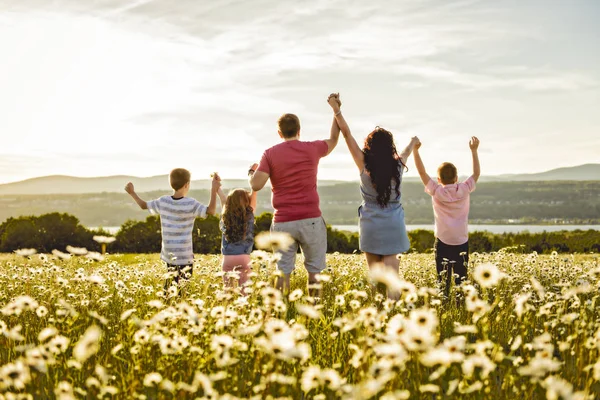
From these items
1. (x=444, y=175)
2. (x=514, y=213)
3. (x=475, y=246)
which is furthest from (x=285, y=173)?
(x=514, y=213)

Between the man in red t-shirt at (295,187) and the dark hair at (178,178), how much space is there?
4.18 ft

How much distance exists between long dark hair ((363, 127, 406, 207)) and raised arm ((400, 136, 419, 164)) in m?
0.11

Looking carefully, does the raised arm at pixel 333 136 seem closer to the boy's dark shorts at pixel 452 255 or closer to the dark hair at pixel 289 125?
the dark hair at pixel 289 125

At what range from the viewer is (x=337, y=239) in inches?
944

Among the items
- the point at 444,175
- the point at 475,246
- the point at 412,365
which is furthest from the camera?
the point at 475,246

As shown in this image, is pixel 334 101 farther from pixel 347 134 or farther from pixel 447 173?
pixel 447 173

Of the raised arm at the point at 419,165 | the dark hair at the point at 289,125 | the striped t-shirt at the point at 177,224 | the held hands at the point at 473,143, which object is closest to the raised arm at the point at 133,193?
the striped t-shirt at the point at 177,224

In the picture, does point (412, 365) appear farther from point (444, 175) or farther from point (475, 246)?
point (475, 246)

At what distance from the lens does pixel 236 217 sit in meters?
7.11

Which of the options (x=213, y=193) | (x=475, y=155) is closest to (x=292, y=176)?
(x=213, y=193)

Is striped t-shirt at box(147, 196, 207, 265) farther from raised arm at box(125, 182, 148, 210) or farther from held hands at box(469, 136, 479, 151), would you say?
held hands at box(469, 136, 479, 151)

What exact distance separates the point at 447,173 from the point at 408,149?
50.7 inches

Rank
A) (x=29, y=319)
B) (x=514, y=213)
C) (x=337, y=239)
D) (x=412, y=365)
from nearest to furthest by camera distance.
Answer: (x=412, y=365) < (x=29, y=319) < (x=337, y=239) < (x=514, y=213)

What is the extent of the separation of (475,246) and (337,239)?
6.01m
